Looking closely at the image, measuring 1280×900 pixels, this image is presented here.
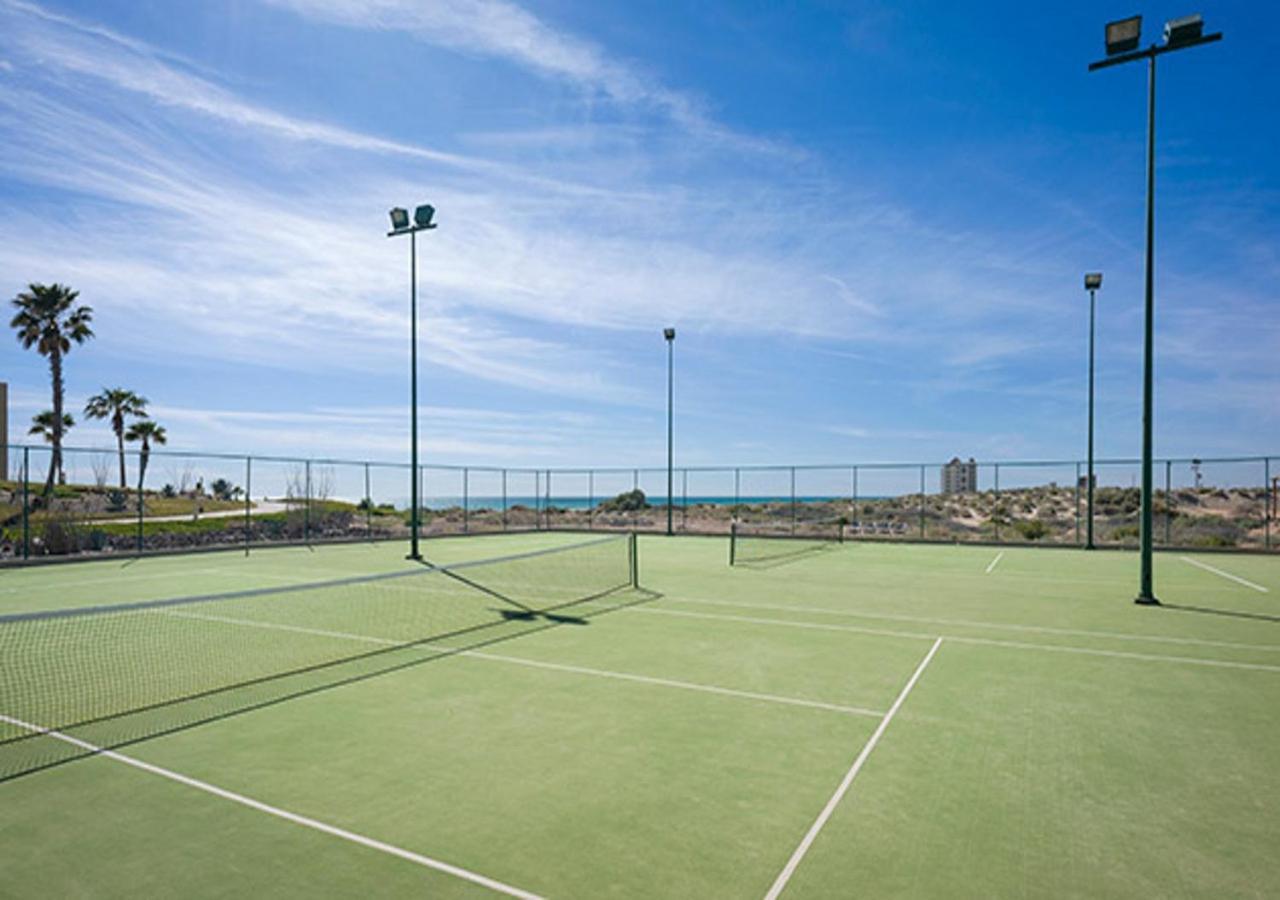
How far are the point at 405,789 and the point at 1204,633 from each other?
1094cm

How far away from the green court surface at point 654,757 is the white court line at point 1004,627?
0.09 m

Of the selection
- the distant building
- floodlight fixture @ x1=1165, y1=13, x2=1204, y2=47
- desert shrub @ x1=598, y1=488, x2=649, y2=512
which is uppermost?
floodlight fixture @ x1=1165, y1=13, x2=1204, y2=47

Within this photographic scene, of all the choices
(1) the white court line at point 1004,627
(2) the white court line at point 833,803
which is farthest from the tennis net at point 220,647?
(2) the white court line at point 833,803

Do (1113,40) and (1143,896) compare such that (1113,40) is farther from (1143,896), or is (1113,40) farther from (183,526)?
(183,526)

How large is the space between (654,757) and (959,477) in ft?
102

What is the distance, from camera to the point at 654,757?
5.73 metres

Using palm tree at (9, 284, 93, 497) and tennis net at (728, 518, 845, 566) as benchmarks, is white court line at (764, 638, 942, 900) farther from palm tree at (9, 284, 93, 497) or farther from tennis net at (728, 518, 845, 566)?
palm tree at (9, 284, 93, 497)

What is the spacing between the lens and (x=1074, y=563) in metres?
21.2

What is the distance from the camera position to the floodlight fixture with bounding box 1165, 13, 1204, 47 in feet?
39.0

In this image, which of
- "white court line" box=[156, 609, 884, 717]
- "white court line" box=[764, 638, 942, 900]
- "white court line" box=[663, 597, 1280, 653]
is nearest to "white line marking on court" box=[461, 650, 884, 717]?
"white court line" box=[156, 609, 884, 717]

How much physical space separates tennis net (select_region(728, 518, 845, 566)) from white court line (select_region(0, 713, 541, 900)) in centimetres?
1461

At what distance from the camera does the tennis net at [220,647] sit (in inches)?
266

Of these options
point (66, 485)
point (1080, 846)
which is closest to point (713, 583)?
point (1080, 846)

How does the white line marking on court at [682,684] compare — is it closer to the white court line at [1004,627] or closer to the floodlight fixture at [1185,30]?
the white court line at [1004,627]
